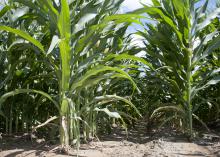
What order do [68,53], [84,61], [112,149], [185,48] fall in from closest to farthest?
1. [68,53]
2. [84,61]
3. [112,149]
4. [185,48]

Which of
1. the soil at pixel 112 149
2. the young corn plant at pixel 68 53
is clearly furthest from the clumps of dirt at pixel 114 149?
the young corn plant at pixel 68 53

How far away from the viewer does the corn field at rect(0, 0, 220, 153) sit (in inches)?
88.4

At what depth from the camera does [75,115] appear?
90.7 inches

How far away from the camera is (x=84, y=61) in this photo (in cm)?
237

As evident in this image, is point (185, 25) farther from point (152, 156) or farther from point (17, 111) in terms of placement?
point (17, 111)

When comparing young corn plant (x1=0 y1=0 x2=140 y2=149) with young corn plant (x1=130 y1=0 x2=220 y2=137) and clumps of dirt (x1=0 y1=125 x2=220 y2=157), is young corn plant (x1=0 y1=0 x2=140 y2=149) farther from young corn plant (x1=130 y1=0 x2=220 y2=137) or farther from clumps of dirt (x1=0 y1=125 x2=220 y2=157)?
young corn plant (x1=130 y1=0 x2=220 y2=137)

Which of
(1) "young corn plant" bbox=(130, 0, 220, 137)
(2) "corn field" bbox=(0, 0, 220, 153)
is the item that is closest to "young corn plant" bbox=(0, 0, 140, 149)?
(2) "corn field" bbox=(0, 0, 220, 153)

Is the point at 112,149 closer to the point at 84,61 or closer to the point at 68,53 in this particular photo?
the point at 84,61

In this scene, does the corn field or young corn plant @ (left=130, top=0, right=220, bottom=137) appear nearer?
the corn field

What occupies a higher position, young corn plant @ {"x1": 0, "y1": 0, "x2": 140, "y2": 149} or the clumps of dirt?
young corn plant @ {"x1": 0, "y1": 0, "x2": 140, "y2": 149}

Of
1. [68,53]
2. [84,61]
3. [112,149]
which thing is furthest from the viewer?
[112,149]

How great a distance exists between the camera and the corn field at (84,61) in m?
2.24

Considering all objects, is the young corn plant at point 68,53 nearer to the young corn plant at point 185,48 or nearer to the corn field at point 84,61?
the corn field at point 84,61

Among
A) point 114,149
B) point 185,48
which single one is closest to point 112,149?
point 114,149
